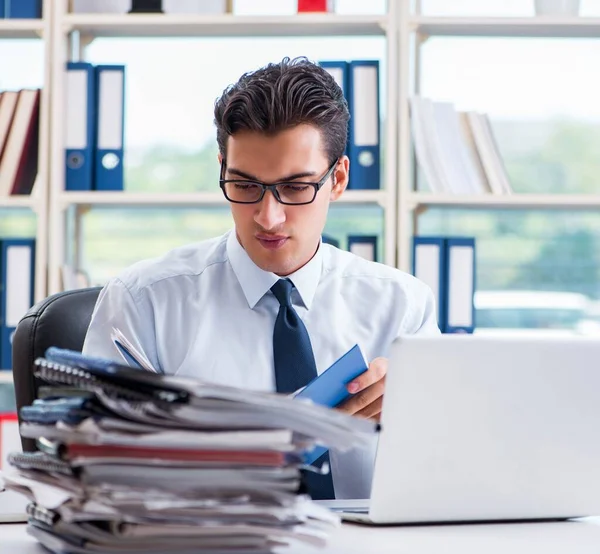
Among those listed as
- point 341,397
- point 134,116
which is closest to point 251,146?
point 341,397

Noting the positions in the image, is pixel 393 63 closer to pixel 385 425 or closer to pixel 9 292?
pixel 9 292

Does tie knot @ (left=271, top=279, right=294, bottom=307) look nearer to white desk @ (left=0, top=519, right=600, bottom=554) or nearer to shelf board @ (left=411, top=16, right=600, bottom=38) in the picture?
white desk @ (left=0, top=519, right=600, bottom=554)

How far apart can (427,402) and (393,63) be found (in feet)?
5.78

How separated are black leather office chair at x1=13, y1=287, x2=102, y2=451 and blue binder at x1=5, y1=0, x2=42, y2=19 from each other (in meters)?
1.28

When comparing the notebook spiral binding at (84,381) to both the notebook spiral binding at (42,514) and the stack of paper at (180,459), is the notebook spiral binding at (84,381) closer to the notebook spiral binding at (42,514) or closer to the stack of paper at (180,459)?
the stack of paper at (180,459)

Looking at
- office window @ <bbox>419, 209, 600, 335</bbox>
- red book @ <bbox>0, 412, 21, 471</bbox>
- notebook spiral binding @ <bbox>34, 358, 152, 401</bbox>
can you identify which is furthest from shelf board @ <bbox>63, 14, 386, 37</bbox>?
notebook spiral binding @ <bbox>34, 358, 152, 401</bbox>

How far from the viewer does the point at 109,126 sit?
2.46 meters

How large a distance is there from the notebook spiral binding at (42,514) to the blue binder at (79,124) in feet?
5.67

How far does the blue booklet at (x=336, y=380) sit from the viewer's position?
1.01 m

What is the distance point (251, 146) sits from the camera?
1521 mm

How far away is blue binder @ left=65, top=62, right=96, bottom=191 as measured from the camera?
246 cm

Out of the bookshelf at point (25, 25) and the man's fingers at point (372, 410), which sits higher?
the bookshelf at point (25, 25)

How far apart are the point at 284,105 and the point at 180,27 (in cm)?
114

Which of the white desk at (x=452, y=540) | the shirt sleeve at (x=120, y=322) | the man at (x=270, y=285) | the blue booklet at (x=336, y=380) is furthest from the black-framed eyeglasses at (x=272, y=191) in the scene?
the white desk at (x=452, y=540)
